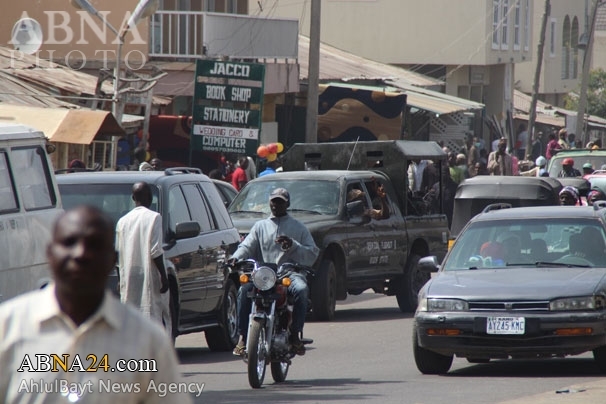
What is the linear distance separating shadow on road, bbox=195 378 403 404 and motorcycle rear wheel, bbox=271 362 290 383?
6 cm

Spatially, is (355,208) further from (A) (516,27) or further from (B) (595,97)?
(B) (595,97)

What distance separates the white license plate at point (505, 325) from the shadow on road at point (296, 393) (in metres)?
0.99

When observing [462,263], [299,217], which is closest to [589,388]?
[462,263]

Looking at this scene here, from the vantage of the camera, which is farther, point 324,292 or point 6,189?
point 324,292

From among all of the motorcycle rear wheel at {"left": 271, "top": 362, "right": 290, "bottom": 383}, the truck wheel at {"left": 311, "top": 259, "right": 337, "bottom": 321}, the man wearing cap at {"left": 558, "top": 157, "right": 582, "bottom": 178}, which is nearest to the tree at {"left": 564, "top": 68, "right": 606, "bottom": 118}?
the man wearing cap at {"left": 558, "top": 157, "right": 582, "bottom": 178}

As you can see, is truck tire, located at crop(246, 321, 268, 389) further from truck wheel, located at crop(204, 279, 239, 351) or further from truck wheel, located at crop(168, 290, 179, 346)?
truck wheel, located at crop(204, 279, 239, 351)

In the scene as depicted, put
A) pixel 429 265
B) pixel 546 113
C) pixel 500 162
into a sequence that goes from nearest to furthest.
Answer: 1. pixel 429 265
2. pixel 500 162
3. pixel 546 113

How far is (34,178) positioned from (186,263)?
88.0 inches

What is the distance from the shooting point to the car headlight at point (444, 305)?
10.7 meters

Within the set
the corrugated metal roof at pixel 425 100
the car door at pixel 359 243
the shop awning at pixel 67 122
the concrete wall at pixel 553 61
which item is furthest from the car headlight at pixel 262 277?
the concrete wall at pixel 553 61

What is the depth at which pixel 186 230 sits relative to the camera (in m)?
11.1

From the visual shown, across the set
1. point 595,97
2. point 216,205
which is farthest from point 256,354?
point 595,97

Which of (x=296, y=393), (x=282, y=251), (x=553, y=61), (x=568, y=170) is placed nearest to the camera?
(x=296, y=393)

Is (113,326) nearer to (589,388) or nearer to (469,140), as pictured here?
(589,388)
